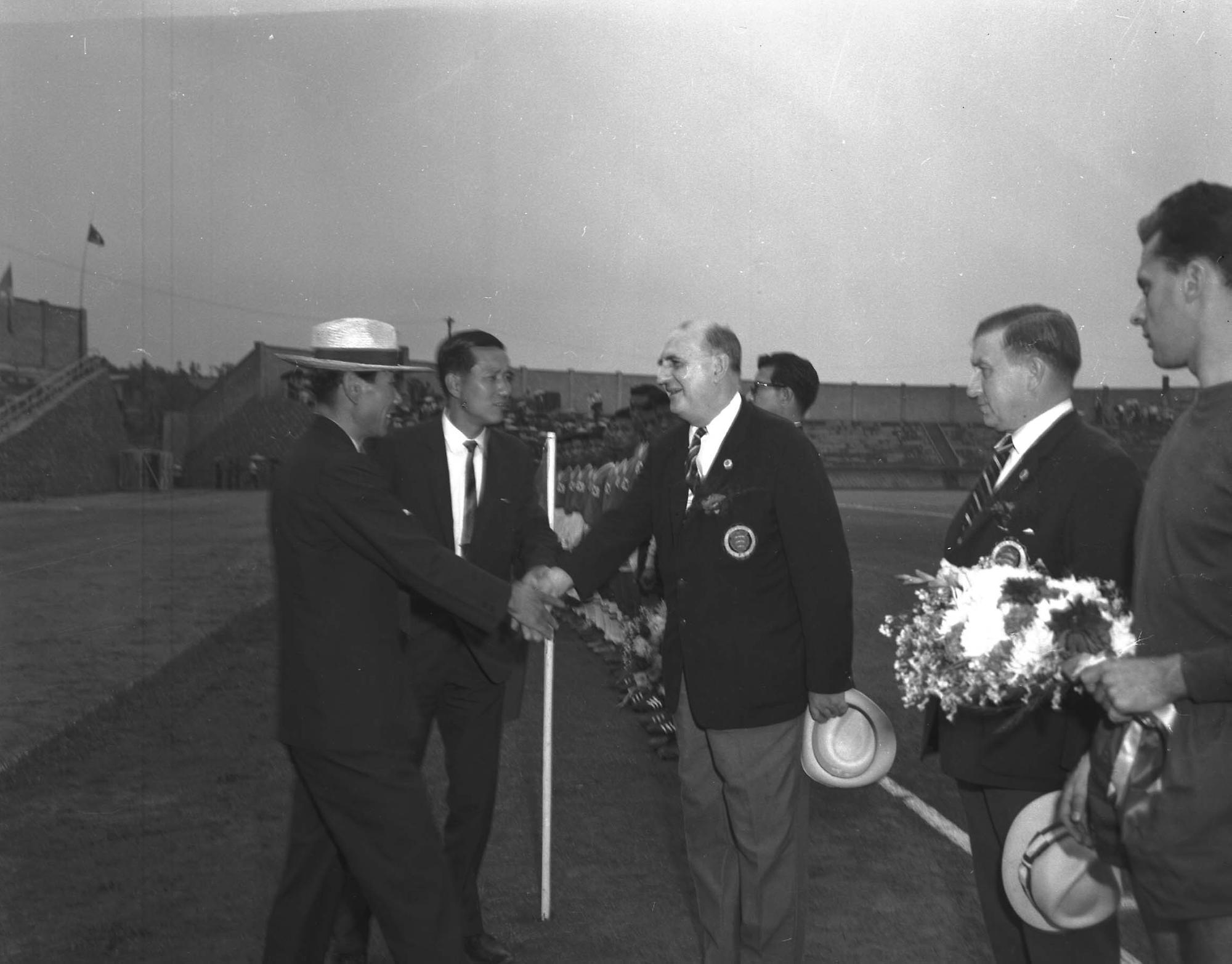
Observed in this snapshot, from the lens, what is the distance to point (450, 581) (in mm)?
3955

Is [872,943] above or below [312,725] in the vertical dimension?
below

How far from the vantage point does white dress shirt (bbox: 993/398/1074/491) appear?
11.2 ft

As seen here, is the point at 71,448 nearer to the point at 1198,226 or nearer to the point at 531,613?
the point at 531,613

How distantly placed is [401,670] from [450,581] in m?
0.30

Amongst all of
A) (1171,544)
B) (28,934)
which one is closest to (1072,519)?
(1171,544)

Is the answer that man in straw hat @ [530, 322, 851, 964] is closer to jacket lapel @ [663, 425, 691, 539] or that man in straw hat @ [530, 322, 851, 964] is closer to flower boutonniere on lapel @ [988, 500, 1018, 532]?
jacket lapel @ [663, 425, 691, 539]

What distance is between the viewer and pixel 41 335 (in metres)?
10.9

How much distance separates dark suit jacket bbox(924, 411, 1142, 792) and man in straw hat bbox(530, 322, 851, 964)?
2.32 feet

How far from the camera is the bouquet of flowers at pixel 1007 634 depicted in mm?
2820

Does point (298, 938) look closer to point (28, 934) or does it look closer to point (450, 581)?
point (450, 581)

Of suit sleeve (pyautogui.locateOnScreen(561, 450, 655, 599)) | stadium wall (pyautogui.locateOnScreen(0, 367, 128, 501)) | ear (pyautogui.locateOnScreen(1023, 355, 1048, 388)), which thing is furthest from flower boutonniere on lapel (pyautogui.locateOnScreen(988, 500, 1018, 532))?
stadium wall (pyautogui.locateOnScreen(0, 367, 128, 501))

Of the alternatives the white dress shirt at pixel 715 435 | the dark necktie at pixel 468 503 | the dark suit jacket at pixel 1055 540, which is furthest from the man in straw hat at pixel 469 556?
the dark suit jacket at pixel 1055 540

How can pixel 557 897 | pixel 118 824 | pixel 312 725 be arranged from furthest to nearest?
1. pixel 118 824
2. pixel 557 897
3. pixel 312 725

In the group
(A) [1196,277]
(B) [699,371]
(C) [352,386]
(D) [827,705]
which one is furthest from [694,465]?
(A) [1196,277]
